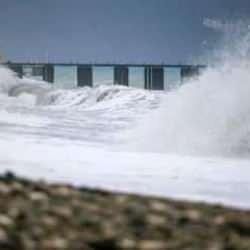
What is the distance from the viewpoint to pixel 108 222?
551cm

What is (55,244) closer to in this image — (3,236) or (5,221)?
(3,236)

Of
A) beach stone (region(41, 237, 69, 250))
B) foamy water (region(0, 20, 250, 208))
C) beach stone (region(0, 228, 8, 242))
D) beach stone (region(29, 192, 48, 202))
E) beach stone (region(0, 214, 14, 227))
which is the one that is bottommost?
foamy water (region(0, 20, 250, 208))

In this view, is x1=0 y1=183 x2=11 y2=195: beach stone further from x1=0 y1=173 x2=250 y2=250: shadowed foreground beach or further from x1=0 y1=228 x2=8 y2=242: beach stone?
x1=0 y1=228 x2=8 y2=242: beach stone

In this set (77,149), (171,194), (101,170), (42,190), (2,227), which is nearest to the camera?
(2,227)

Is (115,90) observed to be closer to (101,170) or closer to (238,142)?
(238,142)

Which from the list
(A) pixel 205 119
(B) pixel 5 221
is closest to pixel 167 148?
(A) pixel 205 119

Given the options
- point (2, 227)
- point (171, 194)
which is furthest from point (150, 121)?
point (2, 227)

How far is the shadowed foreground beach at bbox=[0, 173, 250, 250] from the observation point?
201 inches

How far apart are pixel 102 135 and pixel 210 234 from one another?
12.9 meters

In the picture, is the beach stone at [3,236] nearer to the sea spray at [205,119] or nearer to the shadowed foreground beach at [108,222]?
the shadowed foreground beach at [108,222]

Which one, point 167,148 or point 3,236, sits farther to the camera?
point 167,148

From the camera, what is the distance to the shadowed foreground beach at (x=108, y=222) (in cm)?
510

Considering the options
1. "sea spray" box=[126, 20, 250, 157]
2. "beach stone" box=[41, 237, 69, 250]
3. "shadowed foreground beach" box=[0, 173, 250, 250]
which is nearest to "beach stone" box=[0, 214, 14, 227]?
"shadowed foreground beach" box=[0, 173, 250, 250]

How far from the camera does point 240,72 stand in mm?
17297
